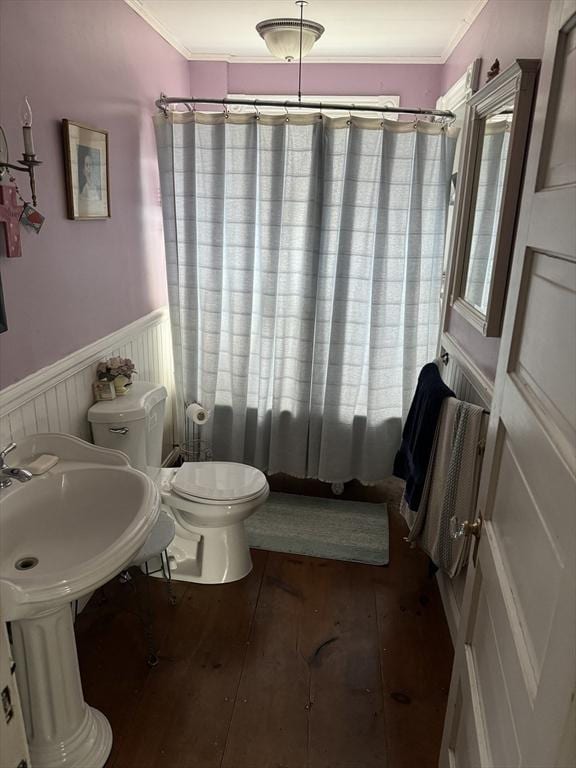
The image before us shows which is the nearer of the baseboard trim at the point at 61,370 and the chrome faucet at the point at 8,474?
the chrome faucet at the point at 8,474

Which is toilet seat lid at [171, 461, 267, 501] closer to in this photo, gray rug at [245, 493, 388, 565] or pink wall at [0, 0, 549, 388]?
gray rug at [245, 493, 388, 565]

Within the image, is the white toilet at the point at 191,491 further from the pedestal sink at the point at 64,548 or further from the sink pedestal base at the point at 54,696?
the sink pedestal base at the point at 54,696

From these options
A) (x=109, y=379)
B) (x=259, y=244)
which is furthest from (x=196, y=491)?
(x=259, y=244)

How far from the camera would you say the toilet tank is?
212cm

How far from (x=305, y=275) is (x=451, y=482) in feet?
4.11

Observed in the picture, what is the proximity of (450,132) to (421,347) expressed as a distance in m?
1.01

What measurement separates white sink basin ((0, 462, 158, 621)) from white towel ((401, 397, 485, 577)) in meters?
1.06

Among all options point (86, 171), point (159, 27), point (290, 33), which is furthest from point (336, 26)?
point (86, 171)

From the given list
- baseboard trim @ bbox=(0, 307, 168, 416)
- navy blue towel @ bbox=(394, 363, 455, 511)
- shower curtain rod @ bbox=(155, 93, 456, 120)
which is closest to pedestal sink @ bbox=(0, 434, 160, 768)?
baseboard trim @ bbox=(0, 307, 168, 416)

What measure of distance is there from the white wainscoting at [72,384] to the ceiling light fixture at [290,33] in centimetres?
134

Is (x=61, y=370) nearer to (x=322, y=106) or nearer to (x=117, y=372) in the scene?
(x=117, y=372)

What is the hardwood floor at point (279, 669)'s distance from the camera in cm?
168

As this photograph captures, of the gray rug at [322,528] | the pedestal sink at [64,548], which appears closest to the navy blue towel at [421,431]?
the gray rug at [322,528]

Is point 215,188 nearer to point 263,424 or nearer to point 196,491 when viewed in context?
point 263,424
